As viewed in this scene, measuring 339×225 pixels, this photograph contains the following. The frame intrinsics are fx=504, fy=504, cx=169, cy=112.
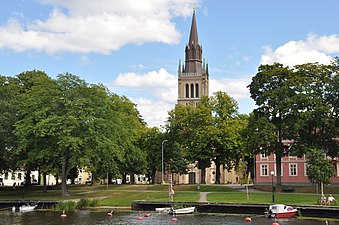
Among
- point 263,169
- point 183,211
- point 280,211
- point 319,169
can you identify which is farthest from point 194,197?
point 263,169

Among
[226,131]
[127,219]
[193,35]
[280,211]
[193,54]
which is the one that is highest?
[193,35]

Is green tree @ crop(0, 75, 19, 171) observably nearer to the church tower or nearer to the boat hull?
the boat hull

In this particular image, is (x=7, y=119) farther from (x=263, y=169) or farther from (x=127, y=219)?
(x=263, y=169)

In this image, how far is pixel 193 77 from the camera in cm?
15025

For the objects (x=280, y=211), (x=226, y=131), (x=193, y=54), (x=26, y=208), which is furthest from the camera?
(x=193, y=54)

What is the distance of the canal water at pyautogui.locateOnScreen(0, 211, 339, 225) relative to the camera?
144ft

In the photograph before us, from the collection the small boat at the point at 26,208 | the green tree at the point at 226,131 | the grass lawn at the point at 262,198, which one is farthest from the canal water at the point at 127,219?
the green tree at the point at 226,131

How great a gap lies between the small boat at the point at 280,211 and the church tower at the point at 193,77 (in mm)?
102197

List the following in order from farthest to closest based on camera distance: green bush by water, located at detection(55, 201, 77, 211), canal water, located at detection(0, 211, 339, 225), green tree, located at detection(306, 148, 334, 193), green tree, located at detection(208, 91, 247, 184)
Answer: green tree, located at detection(208, 91, 247, 184)
green bush by water, located at detection(55, 201, 77, 211)
green tree, located at detection(306, 148, 334, 193)
canal water, located at detection(0, 211, 339, 225)

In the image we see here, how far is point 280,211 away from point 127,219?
14.2 m

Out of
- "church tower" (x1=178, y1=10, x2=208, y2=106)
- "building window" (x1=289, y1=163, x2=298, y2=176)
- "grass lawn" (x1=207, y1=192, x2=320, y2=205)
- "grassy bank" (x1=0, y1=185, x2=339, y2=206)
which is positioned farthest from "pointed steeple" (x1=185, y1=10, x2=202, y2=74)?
"grass lawn" (x1=207, y1=192, x2=320, y2=205)

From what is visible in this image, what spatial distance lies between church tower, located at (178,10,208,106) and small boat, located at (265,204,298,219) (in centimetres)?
10220

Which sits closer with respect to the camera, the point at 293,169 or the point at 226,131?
the point at 226,131

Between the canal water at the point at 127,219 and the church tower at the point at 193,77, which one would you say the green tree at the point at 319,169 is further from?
the church tower at the point at 193,77
